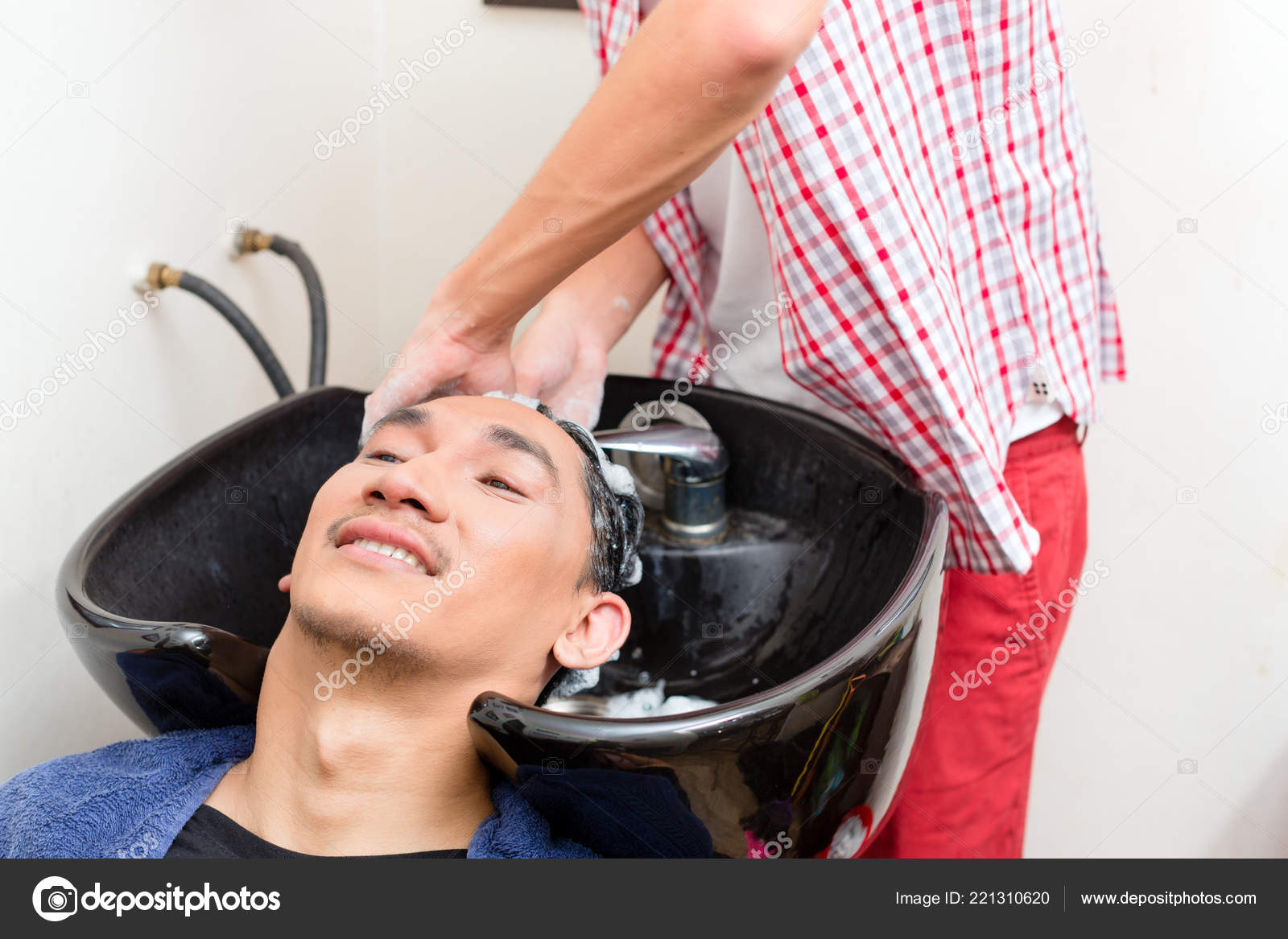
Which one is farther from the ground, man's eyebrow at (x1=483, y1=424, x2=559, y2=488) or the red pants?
man's eyebrow at (x1=483, y1=424, x2=559, y2=488)

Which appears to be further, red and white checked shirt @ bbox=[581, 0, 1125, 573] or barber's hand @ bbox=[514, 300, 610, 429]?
barber's hand @ bbox=[514, 300, 610, 429]

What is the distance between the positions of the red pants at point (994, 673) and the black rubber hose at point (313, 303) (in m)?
0.87

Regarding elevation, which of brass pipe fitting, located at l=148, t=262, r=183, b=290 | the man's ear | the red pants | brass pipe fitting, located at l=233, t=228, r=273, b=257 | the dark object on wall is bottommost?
the red pants

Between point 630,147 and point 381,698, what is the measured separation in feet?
1.64

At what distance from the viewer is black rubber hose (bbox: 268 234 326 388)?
55.4 inches

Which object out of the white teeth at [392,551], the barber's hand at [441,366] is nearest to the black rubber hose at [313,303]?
the barber's hand at [441,366]

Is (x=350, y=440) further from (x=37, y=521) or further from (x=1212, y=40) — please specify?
(x=1212, y=40)

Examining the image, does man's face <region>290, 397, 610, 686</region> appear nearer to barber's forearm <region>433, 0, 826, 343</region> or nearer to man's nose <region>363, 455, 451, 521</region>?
man's nose <region>363, 455, 451, 521</region>

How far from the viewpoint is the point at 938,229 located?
978 millimetres

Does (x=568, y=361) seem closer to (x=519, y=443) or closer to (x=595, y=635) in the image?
(x=519, y=443)

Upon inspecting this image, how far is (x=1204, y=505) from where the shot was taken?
5.11 feet

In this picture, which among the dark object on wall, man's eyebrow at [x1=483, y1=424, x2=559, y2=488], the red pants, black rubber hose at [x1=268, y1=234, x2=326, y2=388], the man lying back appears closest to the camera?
the man lying back

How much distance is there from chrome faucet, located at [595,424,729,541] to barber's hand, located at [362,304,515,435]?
151mm

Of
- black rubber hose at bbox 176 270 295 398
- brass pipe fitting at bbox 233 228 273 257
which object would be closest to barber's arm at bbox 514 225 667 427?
black rubber hose at bbox 176 270 295 398
